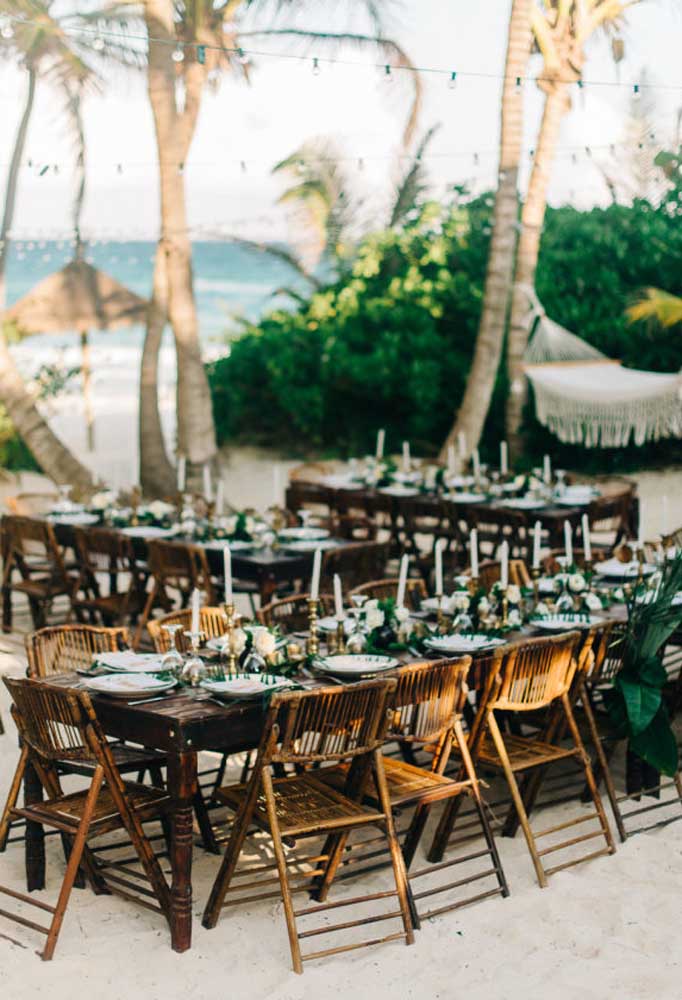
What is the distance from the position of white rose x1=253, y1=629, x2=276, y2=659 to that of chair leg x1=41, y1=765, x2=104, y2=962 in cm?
80

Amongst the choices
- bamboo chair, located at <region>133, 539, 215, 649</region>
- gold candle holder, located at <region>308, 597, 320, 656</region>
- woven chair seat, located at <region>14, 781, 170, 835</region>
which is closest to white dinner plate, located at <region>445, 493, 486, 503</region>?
bamboo chair, located at <region>133, 539, 215, 649</region>

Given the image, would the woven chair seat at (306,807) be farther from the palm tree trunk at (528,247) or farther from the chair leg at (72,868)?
the palm tree trunk at (528,247)

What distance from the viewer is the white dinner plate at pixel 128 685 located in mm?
4359

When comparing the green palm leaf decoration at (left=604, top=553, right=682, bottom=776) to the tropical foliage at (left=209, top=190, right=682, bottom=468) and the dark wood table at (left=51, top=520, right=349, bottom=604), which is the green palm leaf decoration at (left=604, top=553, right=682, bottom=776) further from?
the tropical foliage at (left=209, top=190, right=682, bottom=468)

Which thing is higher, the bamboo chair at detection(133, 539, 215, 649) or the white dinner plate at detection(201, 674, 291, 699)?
the white dinner plate at detection(201, 674, 291, 699)

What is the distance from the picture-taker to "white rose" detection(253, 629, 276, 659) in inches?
187

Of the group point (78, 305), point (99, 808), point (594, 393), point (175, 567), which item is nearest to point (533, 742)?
point (99, 808)

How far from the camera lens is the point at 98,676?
466cm

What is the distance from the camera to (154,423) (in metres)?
14.3

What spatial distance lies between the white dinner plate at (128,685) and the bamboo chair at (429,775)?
2.10 feet

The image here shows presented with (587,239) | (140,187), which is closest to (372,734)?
(587,239)

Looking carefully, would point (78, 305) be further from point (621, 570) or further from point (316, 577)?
point (316, 577)

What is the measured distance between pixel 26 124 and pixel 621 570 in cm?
1106

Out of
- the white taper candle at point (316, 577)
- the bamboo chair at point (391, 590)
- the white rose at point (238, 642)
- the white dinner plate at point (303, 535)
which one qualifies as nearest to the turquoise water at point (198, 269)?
the white dinner plate at point (303, 535)
